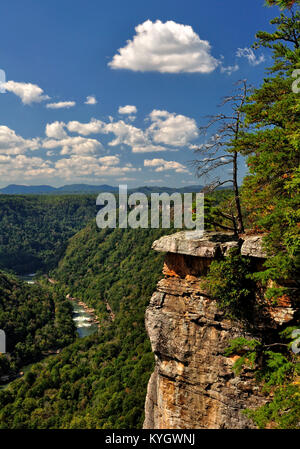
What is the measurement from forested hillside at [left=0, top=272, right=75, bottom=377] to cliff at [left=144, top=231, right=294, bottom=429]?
76.3m

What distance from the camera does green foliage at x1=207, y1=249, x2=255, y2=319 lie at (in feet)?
41.5

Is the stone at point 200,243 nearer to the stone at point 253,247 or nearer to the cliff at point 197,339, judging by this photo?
the cliff at point 197,339

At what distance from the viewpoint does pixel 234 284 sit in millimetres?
12648

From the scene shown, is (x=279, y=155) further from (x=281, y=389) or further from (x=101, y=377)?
(x=101, y=377)

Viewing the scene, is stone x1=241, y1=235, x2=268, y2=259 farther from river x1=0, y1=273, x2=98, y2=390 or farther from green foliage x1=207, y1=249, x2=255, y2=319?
river x1=0, y1=273, x2=98, y2=390

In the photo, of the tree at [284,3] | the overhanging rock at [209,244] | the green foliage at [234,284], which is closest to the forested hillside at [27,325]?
the overhanging rock at [209,244]

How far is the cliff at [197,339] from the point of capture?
12539 millimetres

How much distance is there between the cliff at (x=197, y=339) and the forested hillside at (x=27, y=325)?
250 ft

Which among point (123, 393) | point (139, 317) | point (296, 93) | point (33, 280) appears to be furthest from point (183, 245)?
point (33, 280)

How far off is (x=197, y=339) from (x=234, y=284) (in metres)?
3.53

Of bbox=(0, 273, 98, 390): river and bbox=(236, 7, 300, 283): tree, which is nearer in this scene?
bbox=(236, 7, 300, 283): tree

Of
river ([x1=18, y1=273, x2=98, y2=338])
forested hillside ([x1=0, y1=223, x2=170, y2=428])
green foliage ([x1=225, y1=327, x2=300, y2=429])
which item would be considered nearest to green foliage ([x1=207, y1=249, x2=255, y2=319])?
green foliage ([x1=225, y1=327, x2=300, y2=429])

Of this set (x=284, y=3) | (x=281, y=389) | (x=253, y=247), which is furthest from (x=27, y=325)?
→ (x=284, y=3)
